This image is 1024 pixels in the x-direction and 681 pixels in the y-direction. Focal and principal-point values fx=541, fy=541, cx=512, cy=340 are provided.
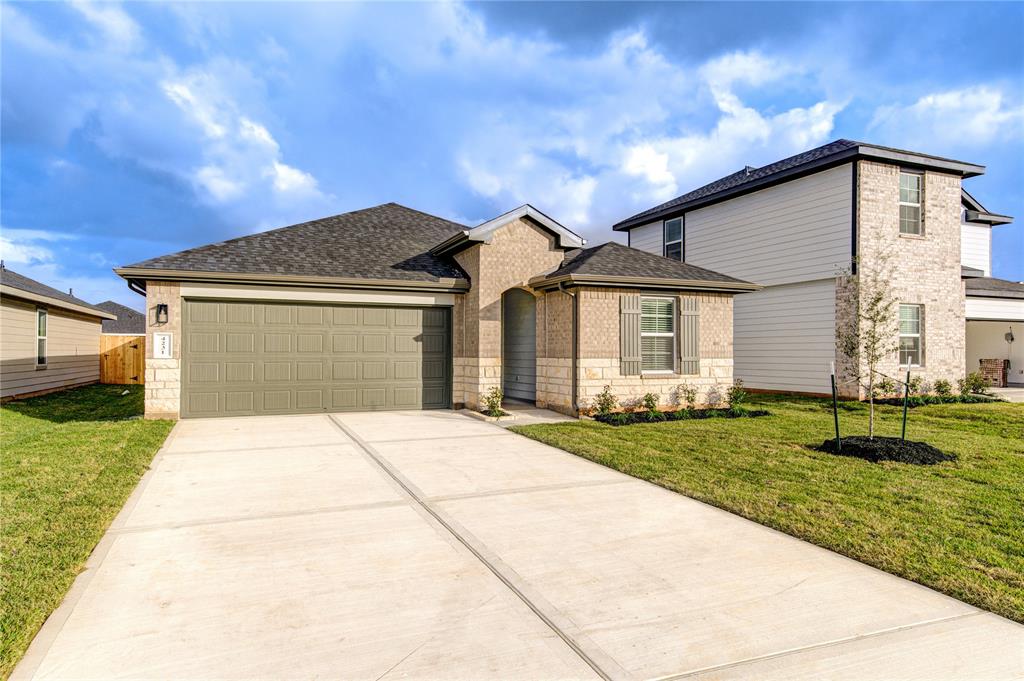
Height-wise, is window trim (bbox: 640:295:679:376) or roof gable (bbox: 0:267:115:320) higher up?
roof gable (bbox: 0:267:115:320)

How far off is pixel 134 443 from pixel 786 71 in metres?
14.1

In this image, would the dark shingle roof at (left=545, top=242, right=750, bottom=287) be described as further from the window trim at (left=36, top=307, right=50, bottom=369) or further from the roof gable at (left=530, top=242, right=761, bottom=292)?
the window trim at (left=36, top=307, right=50, bottom=369)

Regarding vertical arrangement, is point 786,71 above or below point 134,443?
above

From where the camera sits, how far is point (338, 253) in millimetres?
13078

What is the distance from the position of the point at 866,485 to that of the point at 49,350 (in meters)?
21.0

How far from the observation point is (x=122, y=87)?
48.3 ft

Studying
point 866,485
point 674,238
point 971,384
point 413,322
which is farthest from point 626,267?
point 971,384

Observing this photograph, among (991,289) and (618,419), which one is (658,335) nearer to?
(618,419)

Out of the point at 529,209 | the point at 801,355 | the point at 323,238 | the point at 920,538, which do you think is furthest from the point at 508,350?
the point at 920,538

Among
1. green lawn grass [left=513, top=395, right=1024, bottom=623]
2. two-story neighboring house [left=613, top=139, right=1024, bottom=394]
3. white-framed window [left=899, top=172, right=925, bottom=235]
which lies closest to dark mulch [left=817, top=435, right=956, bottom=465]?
green lawn grass [left=513, top=395, right=1024, bottom=623]

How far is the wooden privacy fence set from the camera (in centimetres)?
2075

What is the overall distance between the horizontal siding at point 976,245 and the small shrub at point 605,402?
57.3ft

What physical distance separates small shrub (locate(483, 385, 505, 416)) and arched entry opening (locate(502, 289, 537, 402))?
1610 mm

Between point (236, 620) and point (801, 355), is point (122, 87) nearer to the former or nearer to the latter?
point (236, 620)
